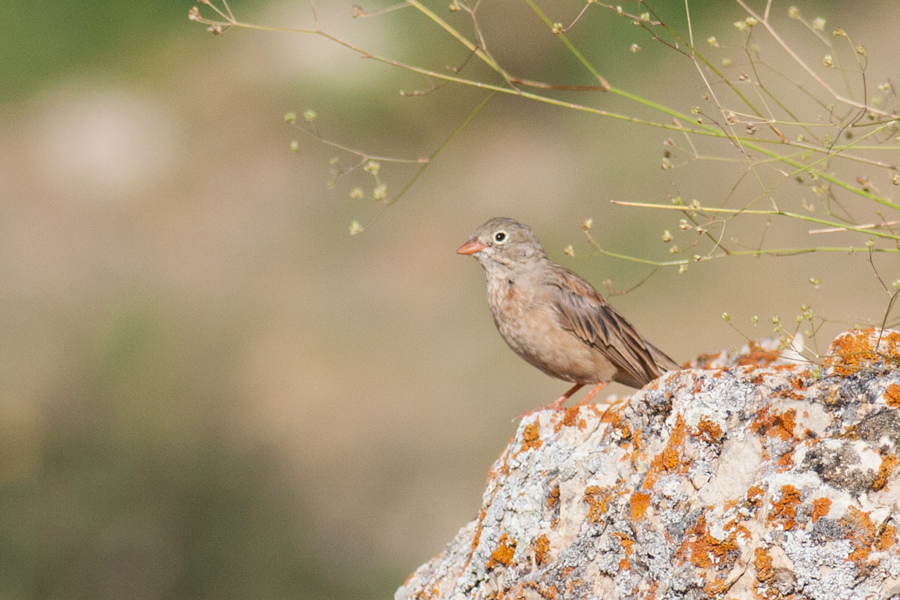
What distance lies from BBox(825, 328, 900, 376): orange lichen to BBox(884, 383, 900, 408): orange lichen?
11 cm

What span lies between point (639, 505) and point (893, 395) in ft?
2.80

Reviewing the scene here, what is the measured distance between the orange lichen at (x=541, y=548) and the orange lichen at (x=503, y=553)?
0.10 m

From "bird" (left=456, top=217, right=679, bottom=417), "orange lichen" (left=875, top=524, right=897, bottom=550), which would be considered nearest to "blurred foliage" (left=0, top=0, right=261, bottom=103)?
"bird" (left=456, top=217, right=679, bottom=417)

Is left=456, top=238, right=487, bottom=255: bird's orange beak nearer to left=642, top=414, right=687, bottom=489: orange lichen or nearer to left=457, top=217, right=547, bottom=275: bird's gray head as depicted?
left=457, top=217, right=547, bottom=275: bird's gray head

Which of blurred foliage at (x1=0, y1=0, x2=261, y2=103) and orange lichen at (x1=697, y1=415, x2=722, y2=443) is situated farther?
blurred foliage at (x1=0, y1=0, x2=261, y2=103)

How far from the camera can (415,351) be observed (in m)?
10.8

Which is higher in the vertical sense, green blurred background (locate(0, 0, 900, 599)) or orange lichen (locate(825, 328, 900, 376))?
green blurred background (locate(0, 0, 900, 599))

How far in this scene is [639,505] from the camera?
3.32 metres

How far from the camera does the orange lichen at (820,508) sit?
2.91 meters

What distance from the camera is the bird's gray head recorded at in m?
5.83

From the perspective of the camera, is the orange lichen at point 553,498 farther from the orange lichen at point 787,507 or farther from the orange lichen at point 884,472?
the orange lichen at point 884,472

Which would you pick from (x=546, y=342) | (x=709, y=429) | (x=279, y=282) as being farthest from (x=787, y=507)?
(x=279, y=282)

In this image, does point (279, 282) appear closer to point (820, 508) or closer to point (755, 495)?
point (755, 495)

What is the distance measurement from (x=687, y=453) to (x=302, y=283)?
8.61 meters
